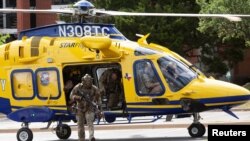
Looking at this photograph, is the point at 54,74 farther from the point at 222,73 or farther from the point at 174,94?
the point at 222,73

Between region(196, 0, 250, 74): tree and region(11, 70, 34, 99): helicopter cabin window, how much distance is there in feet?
54.9

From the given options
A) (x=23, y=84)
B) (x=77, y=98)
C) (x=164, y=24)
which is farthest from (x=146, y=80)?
(x=164, y=24)

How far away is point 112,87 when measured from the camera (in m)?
15.1

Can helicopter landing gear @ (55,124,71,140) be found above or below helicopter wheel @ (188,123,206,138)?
below

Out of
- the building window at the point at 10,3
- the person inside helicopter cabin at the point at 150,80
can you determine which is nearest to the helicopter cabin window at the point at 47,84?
the person inside helicopter cabin at the point at 150,80

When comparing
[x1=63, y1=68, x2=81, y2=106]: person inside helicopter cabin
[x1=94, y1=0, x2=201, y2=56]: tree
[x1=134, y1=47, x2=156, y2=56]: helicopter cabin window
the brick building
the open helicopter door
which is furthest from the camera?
the brick building

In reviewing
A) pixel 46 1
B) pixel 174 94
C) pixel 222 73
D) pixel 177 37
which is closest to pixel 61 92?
pixel 174 94

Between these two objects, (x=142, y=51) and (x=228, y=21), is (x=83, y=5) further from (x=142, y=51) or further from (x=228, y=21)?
(x=228, y=21)

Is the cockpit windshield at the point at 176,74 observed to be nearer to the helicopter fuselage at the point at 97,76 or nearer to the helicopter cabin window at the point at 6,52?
the helicopter fuselage at the point at 97,76

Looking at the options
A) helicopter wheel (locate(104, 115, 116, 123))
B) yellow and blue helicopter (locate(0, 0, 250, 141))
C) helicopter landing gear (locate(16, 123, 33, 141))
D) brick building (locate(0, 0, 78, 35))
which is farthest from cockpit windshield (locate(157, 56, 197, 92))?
brick building (locate(0, 0, 78, 35))

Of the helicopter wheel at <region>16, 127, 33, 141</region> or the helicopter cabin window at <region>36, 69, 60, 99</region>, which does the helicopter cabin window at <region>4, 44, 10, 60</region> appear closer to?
the helicopter cabin window at <region>36, 69, 60, 99</region>

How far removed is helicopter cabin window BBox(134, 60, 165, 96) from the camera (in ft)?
47.9

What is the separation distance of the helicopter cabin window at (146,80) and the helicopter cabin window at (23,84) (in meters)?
2.71

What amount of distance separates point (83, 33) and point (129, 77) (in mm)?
1567
